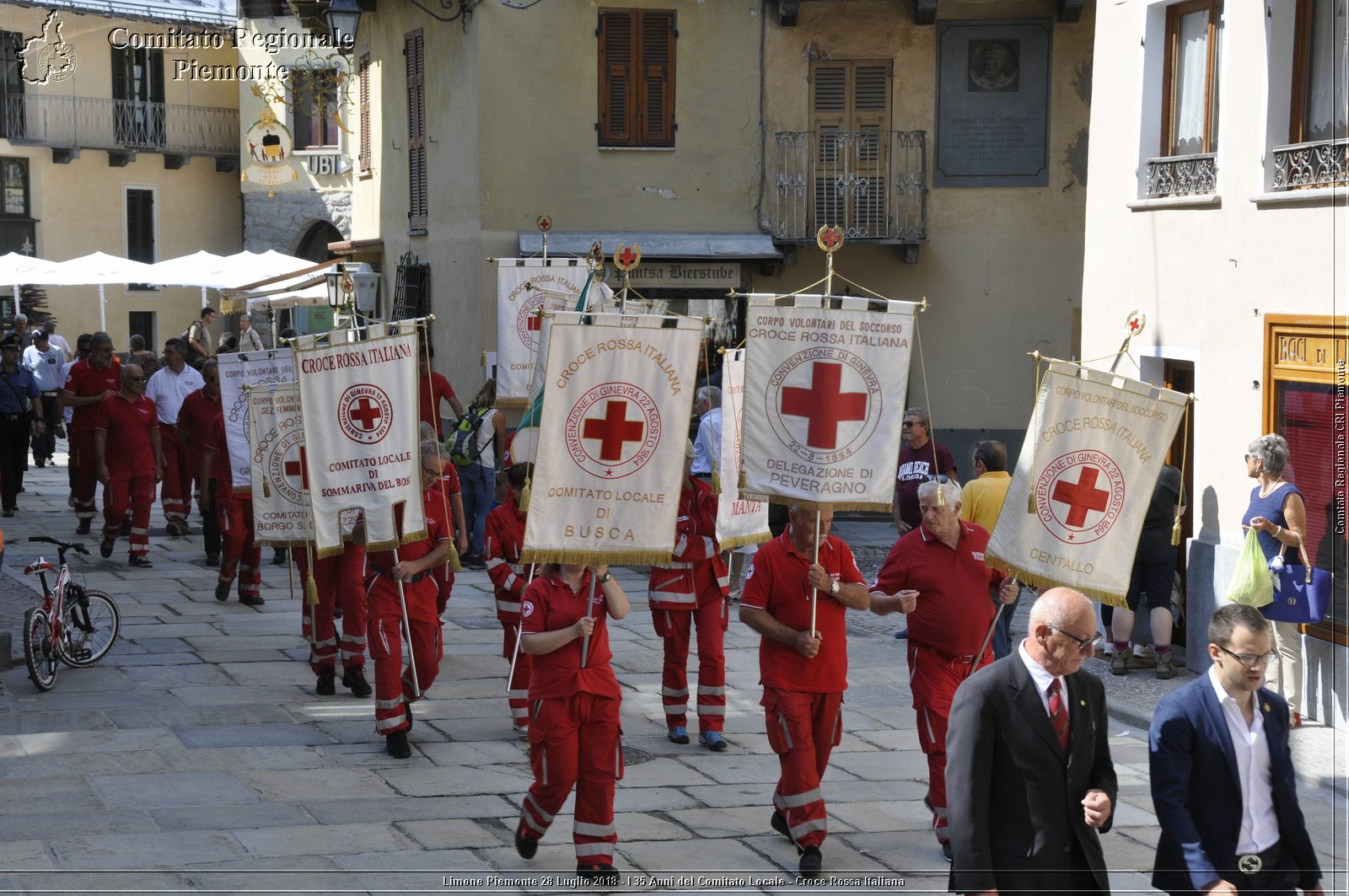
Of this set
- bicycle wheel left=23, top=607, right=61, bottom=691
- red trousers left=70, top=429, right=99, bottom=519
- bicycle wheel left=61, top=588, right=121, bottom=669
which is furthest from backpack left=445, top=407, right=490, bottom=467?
bicycle wheel left=23, top=607, right=61, bottom=691

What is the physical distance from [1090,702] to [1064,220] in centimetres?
1599

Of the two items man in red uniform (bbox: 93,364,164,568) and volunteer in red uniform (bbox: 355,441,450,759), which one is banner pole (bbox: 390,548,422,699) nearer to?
volunteer in red uniform (bbox: 355,441,450,759)

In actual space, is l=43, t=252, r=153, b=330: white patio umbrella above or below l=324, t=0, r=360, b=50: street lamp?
below

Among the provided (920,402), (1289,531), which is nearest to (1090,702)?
(1289,531)

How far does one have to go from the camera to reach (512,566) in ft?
32.3

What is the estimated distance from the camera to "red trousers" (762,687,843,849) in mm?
7602

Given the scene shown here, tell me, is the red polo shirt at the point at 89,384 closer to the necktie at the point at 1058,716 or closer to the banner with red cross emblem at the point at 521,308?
the banner with red cross emblem at the point at 521,308

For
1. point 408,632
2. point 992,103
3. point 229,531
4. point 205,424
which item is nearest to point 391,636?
point 408,632

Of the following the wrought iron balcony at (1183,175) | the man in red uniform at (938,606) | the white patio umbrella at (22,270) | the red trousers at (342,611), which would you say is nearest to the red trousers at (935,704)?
the man in red uniform at (938,606)

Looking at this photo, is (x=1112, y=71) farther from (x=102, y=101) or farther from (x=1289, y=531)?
(x=102, y=101)

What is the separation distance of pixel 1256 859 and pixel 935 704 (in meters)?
2.64

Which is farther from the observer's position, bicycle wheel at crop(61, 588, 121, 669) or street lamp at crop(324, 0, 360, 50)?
street lamp at crop(324, 0, 360, 50)

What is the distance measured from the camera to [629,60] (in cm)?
2036

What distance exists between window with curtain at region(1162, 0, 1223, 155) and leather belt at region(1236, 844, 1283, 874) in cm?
804
